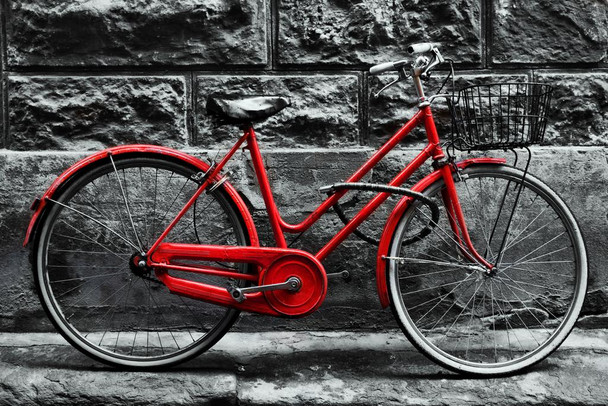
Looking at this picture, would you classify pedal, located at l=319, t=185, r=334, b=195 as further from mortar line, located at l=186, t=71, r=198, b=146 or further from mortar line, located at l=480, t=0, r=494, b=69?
mortar line, located at l=480, t=0, r=494, b=69

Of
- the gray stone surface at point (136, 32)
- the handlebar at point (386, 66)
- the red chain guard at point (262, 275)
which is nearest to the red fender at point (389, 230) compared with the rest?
the red chain guard at point (262, 275)

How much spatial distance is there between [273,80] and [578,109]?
5.11 feet

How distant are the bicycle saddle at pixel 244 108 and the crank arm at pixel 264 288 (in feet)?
2.29

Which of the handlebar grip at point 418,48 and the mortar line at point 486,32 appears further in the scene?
the mortar line at point 486,32

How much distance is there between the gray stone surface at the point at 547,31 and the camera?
11.6ft

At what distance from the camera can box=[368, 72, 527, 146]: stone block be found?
354 cm

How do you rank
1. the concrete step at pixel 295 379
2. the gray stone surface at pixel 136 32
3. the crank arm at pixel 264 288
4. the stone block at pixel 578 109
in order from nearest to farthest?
the concrete step at pixel 295 379 < the crank arm at pixel 264 288 < the gray stone surface at pixel 136 32 < the stone block at pixel 578 109

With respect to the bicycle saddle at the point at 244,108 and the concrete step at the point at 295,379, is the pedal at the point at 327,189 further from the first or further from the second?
the concrete step at the point at 295,379

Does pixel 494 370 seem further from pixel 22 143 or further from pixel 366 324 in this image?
pixel 22 143

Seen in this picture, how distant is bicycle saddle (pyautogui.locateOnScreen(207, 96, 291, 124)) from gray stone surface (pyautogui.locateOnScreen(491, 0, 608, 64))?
1284 millimetres

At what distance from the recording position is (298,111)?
139 inches

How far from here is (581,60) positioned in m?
3.58

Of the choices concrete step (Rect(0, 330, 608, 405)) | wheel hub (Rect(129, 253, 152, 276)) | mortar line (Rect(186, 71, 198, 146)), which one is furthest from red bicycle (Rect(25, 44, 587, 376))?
mortar line (Rect(186, 71, 198, 146))

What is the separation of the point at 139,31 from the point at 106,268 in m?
1.19
